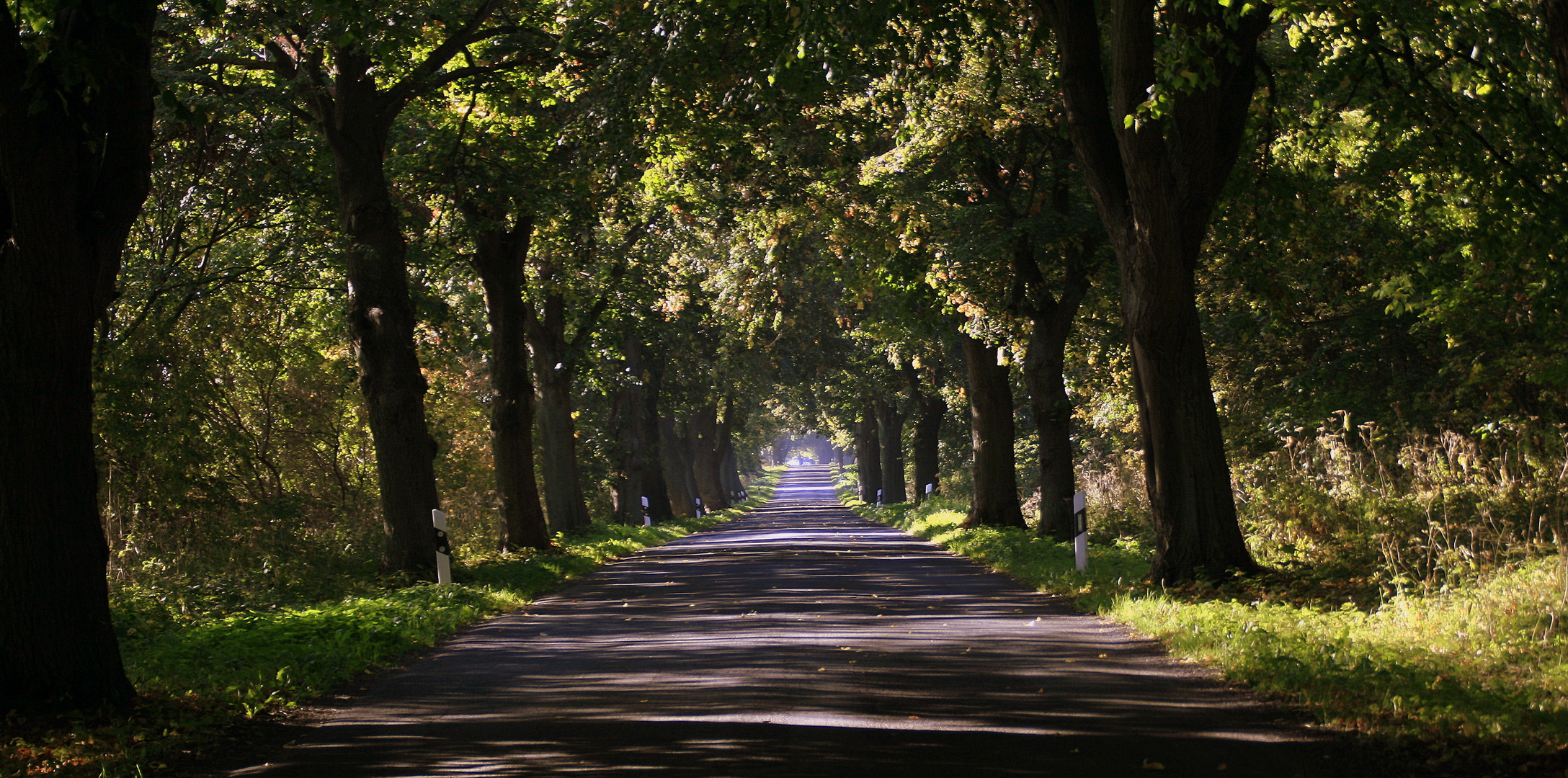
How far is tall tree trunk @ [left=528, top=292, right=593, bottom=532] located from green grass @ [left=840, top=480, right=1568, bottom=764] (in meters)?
17.6

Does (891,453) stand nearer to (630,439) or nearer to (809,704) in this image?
(630,439)

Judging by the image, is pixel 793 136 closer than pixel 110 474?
No

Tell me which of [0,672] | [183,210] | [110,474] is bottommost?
[0,672]

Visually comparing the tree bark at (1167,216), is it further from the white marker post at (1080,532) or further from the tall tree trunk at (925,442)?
the tall tree trunk at (925,442)

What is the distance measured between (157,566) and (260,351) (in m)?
5.63

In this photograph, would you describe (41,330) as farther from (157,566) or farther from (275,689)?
(157,566)

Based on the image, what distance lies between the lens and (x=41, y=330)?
755cm

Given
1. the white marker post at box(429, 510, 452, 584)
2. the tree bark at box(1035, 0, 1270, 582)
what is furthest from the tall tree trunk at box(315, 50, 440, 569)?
the tree bark at box(1035, 0, 1270, 582)

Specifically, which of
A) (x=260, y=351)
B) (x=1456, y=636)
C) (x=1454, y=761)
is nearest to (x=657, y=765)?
(x=1454, y=761)

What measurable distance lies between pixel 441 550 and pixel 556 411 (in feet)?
41.8

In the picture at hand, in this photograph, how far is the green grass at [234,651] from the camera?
6.86 metres

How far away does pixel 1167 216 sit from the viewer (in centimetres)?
1260

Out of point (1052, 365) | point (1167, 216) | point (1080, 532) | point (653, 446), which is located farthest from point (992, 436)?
point (653, 446)

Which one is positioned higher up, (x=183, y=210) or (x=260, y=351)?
(x=183, y=210)
